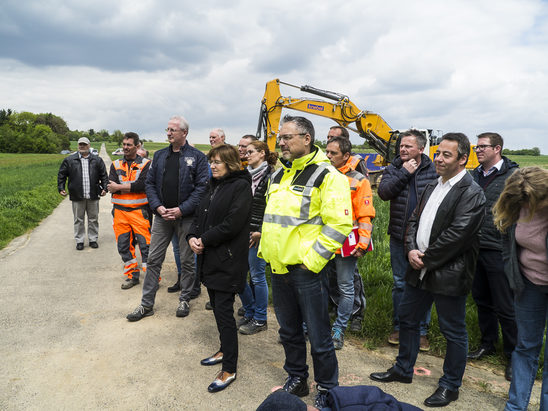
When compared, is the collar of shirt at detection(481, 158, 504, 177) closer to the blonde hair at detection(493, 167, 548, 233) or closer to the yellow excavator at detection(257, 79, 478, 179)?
the blonde hair at detection(493, 167, 548, 233)

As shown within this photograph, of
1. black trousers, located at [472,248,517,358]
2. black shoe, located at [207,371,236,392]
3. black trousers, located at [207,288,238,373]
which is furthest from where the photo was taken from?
black trousers, located at [472,248,517,358]

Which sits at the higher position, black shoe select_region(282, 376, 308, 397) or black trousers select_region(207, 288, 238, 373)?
black trousers select_region(207, 288, 238, 373)

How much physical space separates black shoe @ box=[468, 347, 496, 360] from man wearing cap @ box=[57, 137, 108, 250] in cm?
725

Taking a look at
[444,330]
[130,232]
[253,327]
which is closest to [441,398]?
[444,330]

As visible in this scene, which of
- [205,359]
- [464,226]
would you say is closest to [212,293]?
[205,359]

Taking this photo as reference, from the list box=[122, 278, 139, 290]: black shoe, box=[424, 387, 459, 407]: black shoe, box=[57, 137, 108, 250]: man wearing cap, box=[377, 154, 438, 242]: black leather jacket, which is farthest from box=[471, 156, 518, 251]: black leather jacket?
box=[57, 137, 108, 250]: man wearing cap

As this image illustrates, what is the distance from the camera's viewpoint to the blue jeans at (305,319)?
3018mm

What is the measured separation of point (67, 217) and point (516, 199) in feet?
38.8

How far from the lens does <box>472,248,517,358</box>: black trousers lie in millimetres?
3748

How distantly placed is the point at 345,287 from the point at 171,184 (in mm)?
2498

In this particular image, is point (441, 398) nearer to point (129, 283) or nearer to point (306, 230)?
point (306, 230)

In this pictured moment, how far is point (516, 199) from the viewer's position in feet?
9.15

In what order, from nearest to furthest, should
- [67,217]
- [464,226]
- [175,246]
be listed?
[464,226], [175,246], [67,217]

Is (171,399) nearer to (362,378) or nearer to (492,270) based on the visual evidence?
(362,378)
